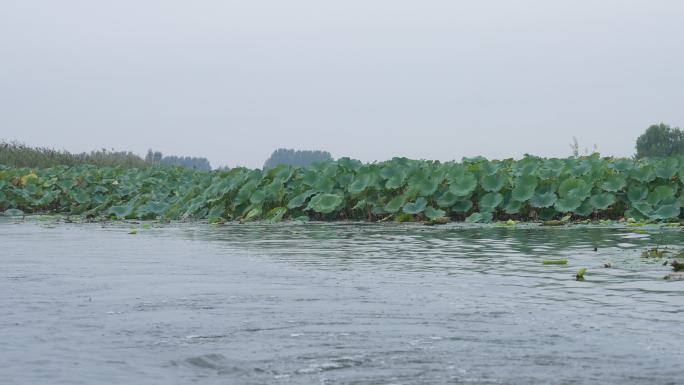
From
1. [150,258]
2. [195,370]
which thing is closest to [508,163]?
[150,258]

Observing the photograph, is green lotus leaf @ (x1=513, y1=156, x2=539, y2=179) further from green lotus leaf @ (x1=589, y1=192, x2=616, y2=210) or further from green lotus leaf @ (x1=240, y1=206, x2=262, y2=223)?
green lotus leaf @ (x1=240, y1=206, x2=262, y2=223)

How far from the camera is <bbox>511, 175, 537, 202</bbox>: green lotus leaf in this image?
11.0 m

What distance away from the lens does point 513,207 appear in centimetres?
1109

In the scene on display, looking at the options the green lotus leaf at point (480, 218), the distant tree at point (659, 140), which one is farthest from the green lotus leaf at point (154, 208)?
the distant tree at point (659, 140)

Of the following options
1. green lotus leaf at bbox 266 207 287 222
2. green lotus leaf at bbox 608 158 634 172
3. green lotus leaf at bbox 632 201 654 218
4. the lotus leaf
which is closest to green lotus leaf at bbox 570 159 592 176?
green lotus leaf at bbox 608 158 634 172

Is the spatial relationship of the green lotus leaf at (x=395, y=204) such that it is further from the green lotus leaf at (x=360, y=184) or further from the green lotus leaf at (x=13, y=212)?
the green lotus leaf at (x=13, y=212)

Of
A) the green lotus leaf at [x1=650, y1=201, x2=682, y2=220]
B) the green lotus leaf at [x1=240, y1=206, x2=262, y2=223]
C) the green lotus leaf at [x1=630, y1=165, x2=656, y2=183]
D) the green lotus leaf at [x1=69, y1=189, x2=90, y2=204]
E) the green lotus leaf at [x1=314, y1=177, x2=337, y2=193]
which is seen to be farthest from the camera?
the green lotus leaf at [x1=69, y1=189, x2=90, y2=204]

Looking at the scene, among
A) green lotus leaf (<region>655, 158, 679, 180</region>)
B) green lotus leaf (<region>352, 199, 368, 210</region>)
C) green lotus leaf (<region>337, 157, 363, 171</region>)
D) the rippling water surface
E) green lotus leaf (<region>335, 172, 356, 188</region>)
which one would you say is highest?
green lotus leaf (<region>337, 157, 363, 171</region>)

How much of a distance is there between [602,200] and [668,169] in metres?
0.99

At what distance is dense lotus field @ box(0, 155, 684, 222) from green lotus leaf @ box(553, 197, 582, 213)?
1 cm

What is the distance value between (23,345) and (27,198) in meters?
14.7

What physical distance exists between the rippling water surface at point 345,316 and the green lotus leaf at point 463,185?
3.42m

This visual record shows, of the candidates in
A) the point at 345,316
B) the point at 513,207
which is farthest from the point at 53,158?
the point at 345,316

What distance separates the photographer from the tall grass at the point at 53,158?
2453 cm
